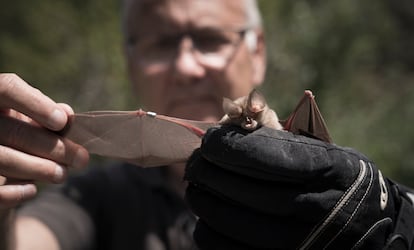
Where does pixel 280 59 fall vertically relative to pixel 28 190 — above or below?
below

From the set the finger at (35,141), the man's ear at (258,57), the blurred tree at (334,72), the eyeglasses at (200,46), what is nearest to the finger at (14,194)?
the finger at (35,141)

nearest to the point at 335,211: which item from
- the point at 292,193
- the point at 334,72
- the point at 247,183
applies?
the point at 292,193

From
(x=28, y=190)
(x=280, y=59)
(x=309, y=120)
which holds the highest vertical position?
(x=309, y=120)

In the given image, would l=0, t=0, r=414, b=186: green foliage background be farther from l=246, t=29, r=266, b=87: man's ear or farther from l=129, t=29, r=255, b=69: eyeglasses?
l=129, t=29, r=255, b=69: eyeglasses

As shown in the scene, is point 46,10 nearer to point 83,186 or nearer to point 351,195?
point 83,186

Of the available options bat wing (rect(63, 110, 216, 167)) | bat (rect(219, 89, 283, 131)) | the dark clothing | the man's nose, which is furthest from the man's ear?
A: bat (rect(219, 89, 283, 131))

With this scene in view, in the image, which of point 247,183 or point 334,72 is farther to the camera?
point 334,72

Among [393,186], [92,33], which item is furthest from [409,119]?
[393,186]

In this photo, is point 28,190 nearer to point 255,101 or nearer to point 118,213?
point 255,101
